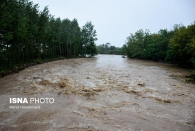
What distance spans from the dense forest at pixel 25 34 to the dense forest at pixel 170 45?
59.3 feet

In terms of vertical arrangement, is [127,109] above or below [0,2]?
below

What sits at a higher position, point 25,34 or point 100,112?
point 25,34

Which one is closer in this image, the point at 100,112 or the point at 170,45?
the point at 100,112

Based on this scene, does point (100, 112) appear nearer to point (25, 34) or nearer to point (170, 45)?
point (25, 34)

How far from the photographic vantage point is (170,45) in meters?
25.7

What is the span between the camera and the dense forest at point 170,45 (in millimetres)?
21250

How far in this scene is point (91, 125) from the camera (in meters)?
4.61

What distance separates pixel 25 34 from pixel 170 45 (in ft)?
79.3

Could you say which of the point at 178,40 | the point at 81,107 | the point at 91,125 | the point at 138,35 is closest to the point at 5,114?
the point at 81,107

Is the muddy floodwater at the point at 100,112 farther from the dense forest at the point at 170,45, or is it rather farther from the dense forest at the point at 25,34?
the dense forest at the point at 170,45

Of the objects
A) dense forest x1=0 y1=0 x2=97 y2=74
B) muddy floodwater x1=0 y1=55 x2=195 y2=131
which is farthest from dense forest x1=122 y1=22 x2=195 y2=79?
dense forest x1=0 y1=0 x2=97 y2=74

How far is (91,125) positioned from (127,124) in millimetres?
1249

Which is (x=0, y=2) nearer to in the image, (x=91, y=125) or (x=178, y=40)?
(x=91, y=125)

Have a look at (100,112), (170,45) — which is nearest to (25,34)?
(100,112)
